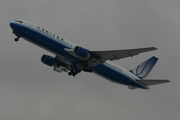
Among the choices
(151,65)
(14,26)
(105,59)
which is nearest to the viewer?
(14,26)

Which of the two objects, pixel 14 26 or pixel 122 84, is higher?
pixel 14 26

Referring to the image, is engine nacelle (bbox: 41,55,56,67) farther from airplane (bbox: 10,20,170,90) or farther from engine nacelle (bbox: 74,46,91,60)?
engine nacelle (bbox: 74,46,91,60)

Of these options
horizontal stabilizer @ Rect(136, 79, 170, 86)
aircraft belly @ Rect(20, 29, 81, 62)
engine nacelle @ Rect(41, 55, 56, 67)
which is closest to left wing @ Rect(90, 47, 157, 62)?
aircraft belly @ Rect(20, 29, 81, 62)

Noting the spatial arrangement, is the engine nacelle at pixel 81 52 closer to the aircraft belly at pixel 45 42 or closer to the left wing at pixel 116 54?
the aircraft belly at pixel 45 42

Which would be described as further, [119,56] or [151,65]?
[151,65]

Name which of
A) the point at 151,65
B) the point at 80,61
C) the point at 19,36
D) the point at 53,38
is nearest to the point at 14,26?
the point at 19,36

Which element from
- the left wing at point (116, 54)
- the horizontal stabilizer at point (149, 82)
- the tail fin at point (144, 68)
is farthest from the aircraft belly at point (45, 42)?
the tail fin at point (144, 68)

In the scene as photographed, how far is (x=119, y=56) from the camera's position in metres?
60.5

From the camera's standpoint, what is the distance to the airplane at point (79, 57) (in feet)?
190

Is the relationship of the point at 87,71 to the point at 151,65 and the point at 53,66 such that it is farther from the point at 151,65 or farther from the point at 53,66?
the point at 151,65

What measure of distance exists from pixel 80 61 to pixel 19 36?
9205 mm

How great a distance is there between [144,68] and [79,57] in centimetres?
1521

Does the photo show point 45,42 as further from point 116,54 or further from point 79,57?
point 116,54

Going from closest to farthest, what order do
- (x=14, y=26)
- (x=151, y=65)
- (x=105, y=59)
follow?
1. (x=14, y=26)
2. (x=105, y=59)
3. (x=151, y=65)
